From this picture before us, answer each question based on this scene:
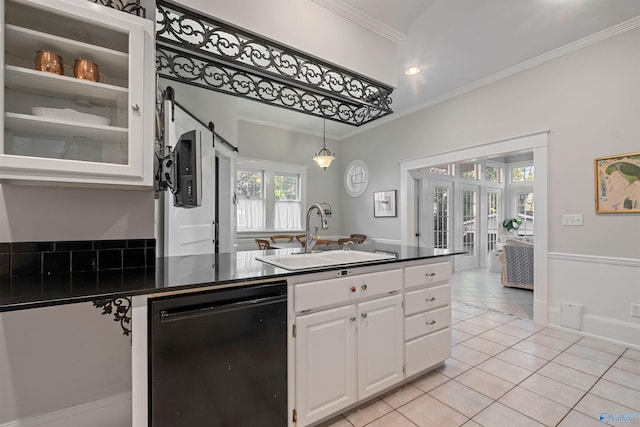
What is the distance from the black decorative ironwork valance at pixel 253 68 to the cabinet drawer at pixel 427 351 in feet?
6.42

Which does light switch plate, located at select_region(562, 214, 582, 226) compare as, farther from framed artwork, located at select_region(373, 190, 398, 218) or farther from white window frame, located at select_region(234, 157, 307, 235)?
white window frame, located at select_region(234, 157, 307, 235)

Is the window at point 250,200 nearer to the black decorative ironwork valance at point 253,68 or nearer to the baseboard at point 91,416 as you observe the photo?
the black decorative ironwork valance at point 253,68

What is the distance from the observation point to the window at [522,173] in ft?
22.0

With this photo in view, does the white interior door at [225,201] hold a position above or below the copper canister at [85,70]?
below

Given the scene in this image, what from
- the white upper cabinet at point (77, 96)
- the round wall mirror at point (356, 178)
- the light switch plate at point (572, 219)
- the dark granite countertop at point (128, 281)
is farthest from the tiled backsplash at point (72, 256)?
the round wall mirror at point (356, 178)

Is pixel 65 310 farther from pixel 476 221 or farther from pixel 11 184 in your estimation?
pixel 476 221

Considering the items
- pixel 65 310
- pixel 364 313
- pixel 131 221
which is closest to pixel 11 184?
pixel 131 221

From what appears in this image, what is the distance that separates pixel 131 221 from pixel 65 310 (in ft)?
1.84

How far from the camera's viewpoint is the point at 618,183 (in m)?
2.62

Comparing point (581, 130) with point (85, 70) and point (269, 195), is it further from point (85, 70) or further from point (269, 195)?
point (269, 195)

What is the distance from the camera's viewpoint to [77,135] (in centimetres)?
135

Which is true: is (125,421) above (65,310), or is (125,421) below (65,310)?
below

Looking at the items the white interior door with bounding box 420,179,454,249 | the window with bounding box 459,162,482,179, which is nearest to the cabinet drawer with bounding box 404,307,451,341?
the white interior door with bounding box 420,179,454,249

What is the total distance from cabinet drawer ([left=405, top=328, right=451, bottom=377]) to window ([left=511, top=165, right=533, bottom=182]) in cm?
640
